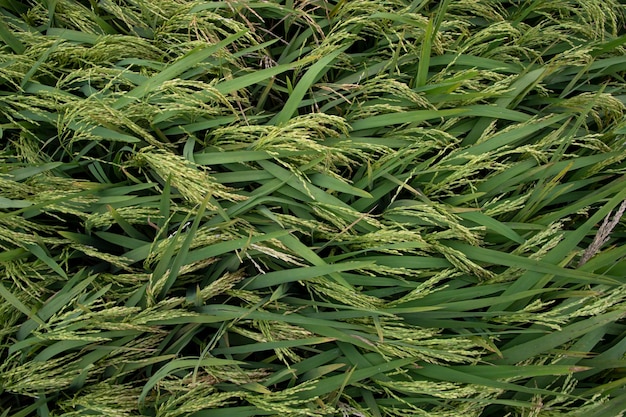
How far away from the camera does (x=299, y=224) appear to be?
1.37m

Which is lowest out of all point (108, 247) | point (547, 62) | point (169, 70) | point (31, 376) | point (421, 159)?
point (31, 376)

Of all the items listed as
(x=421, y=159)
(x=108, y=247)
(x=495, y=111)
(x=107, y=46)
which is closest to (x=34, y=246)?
(x=108, y=247)

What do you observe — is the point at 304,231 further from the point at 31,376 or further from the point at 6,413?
the point at 6,413

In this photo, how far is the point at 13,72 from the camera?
1.34 metres

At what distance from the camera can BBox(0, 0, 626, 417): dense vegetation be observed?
1.25 metres

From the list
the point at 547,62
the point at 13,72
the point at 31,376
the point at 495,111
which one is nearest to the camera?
the point at 31,376

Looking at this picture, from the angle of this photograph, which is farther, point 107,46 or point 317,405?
point 107,46

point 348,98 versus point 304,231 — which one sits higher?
point 348,98

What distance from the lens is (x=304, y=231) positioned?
4.45 ft

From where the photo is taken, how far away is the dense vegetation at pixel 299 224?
1.25 m

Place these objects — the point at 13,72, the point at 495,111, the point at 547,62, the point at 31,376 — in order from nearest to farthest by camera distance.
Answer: the point at 31,376 < the point at 13,72 < the point at 495,111 < the point at 547,62

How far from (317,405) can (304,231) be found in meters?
0.46

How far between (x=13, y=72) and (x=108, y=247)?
0.54 m

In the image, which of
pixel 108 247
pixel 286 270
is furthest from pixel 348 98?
pixel 108 247
